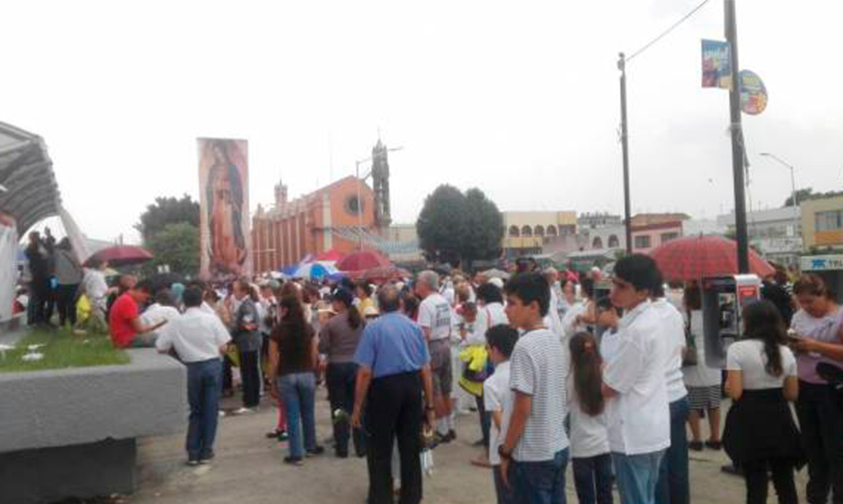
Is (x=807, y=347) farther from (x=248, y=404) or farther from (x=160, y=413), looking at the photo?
(x=248, y=404)

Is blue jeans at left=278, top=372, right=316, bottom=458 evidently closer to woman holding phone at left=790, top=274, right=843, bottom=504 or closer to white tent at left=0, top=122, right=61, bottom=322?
white tent at left=0, top=122, right=61, bottom=322

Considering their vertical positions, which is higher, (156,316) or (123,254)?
(123,254)

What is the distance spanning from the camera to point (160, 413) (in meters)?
6.12

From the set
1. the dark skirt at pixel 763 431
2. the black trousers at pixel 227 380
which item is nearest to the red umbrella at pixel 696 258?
the dark skirt at pixel 763 431

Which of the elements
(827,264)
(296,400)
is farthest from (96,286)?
(827,264)

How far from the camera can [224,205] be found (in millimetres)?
26906

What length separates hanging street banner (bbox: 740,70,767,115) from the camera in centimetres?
1063

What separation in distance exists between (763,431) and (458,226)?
5339 centimetres

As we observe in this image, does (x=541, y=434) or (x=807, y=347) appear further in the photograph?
(x=807, y=347)

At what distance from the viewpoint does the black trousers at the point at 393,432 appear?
19.4ft

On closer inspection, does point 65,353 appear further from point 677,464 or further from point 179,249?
point 179,249

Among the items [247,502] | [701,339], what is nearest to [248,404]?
[247,502]

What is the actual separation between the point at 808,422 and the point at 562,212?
81.9 metres

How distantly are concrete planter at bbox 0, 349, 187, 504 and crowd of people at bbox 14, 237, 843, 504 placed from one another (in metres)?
1.46
